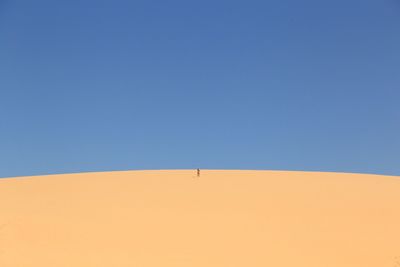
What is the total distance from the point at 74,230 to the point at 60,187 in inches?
275

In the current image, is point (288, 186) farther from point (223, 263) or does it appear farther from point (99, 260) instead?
point (99, 260)

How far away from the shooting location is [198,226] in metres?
11.4

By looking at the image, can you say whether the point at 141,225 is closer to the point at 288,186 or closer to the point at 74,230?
the point at 74,230

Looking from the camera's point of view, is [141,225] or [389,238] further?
[141,225]

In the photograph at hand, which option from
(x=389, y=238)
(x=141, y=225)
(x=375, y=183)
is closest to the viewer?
(x=389, y=238)

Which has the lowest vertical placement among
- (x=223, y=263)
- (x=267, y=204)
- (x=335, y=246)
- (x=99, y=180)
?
(x=223, y=263)

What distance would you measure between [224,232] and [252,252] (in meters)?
1.40

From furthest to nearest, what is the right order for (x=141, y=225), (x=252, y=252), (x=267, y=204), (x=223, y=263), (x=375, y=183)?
(x=375, y=183) < (x=267, y=204) < (x=141, y=225) < (x=252, y=252) < (x=223, y=263)

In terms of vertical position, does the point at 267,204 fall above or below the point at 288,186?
below

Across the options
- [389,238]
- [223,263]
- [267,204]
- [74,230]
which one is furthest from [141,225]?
[389,238]

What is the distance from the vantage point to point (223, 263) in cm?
908

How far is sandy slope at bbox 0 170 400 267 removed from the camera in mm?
9328

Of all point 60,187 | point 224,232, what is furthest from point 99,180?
point 224,232

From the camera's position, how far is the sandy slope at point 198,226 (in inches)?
367
